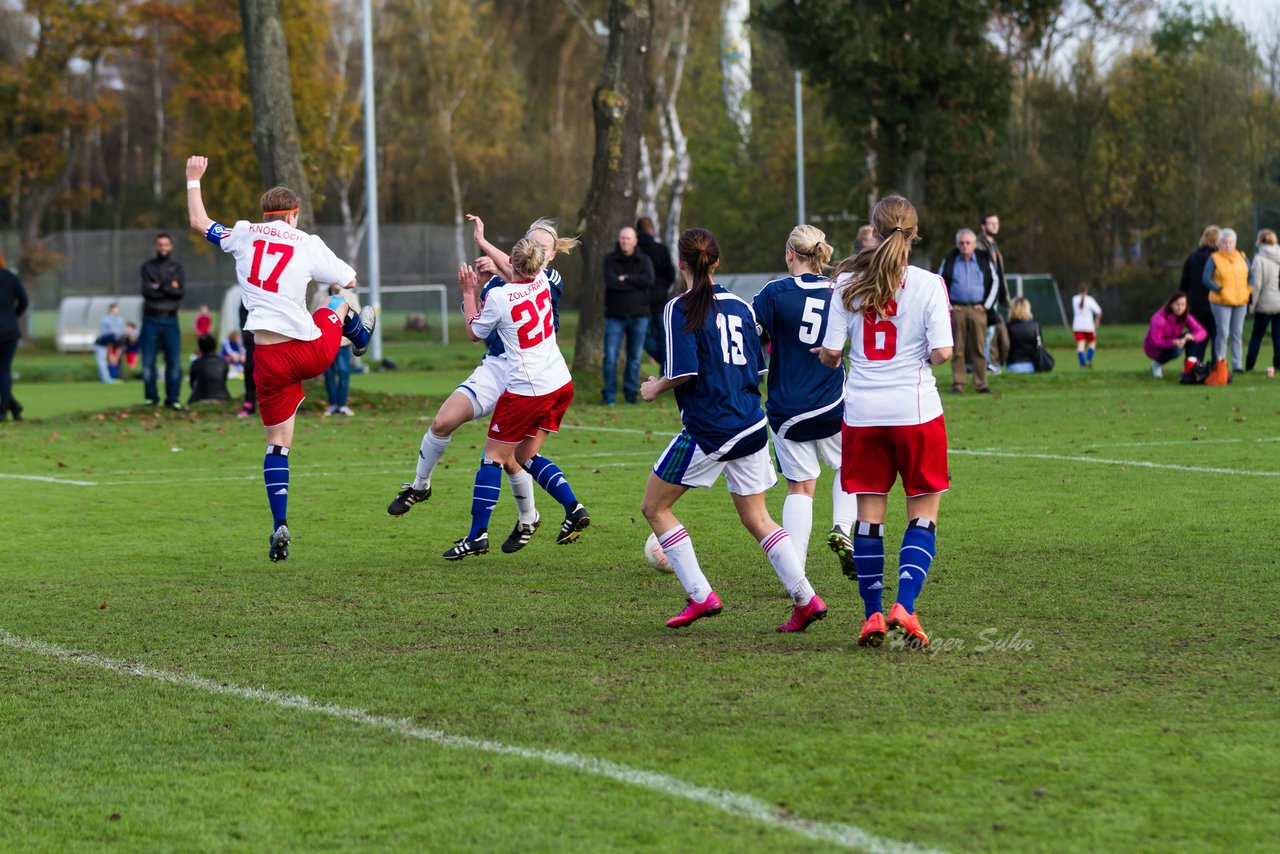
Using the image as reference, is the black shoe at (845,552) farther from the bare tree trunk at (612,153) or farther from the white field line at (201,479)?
the bare tree trunk at (612,153)

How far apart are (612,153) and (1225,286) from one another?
8754 mm

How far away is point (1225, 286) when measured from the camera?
20.0 m

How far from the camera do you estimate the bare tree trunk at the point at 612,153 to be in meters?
22.9

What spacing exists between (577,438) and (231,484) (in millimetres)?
4190

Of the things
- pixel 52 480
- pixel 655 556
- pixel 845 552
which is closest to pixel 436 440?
pixel 655 556

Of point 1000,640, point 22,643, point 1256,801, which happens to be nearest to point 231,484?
point 22,643

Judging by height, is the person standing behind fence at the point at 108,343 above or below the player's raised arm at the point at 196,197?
below

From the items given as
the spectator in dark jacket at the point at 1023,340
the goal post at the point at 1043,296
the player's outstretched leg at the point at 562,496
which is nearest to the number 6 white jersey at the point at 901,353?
the player's outstretched leg at the point at 562,496

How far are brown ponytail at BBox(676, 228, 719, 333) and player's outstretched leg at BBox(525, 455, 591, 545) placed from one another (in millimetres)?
2464

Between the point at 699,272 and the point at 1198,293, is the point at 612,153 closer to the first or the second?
the point at 1198,293

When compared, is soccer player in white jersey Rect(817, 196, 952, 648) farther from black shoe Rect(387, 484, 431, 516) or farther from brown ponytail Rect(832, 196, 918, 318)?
black shoe Rect(387, 484, 431, 516)

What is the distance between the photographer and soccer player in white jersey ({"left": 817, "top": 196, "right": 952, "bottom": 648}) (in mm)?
6379

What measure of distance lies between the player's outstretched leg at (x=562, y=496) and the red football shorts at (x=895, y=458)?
2.80 m

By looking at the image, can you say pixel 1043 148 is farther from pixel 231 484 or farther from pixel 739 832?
pixel 739 832
